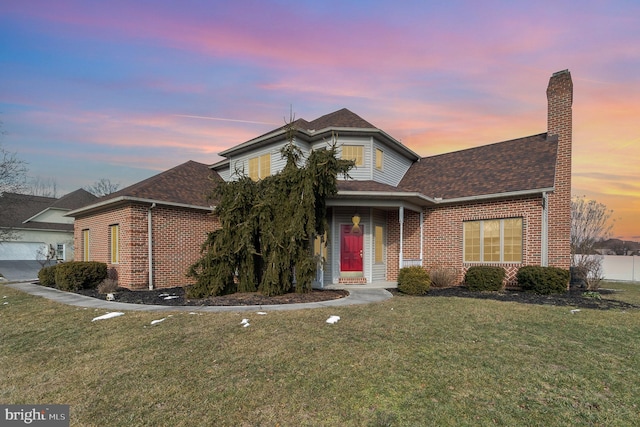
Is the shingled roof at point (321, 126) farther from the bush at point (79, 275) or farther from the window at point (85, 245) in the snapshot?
the window at point (85, 245)

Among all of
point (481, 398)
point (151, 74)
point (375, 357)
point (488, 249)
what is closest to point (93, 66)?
point (151, 74)

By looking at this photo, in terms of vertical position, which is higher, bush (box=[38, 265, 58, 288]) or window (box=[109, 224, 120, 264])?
window (box=[109, 224, 120, 264])

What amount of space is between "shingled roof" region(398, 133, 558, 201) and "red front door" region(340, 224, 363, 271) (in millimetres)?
3225

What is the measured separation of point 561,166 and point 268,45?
36.7 ft

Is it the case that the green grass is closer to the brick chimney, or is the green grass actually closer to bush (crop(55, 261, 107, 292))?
the brick chimney

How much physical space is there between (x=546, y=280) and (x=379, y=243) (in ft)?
18.6

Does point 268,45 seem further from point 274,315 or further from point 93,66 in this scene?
point 274,315

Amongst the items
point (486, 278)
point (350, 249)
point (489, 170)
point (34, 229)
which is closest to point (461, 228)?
point (486, 278)

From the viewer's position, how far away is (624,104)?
10219 millimetres

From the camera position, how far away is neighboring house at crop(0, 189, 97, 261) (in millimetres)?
25500

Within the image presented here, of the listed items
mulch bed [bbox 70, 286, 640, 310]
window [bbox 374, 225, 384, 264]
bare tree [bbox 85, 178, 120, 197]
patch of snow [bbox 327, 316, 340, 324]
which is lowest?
mulch bed [bbox 70, 286, 640, 310]

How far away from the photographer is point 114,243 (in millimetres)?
12578

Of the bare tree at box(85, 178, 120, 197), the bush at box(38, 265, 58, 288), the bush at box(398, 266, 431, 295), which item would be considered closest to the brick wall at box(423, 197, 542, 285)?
the bush at box(398, 266, 431, 295)

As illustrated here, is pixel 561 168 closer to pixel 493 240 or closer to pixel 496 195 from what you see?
pixel 496 195
